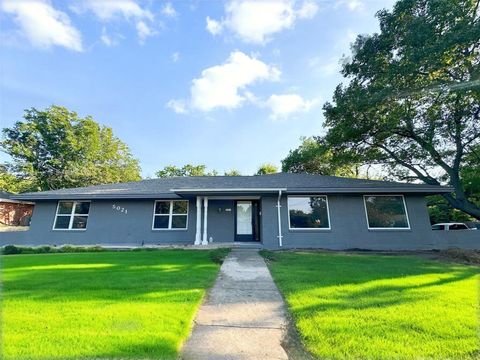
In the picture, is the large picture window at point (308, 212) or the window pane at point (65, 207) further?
the window pane at point (65, 207)

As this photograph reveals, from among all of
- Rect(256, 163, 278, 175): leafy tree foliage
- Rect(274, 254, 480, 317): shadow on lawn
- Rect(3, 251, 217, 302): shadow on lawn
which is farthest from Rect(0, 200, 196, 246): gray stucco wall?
Rect(256, 163, 278, 175): leafy tree foliage

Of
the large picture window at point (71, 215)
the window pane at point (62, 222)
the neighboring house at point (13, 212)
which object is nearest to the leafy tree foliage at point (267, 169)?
the large picture window at point (71, 215)

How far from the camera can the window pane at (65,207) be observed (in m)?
12.6

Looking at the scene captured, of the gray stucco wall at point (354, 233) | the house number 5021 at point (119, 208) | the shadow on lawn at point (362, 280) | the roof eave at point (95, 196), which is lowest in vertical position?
the shadow on lawn at point (362, 280)

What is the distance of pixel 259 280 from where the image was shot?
561 centimetres

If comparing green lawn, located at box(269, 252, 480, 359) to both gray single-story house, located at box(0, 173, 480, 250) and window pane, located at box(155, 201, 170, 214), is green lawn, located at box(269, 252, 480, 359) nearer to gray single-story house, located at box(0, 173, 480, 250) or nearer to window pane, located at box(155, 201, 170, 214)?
gray single-story house, located at box(0, 173, 480, 250)

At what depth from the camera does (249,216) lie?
41.5 ft

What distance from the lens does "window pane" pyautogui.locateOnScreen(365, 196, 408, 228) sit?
1130 cm

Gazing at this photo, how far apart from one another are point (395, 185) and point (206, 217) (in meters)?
8.53

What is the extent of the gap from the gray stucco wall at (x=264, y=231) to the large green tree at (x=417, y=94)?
2.49 metres

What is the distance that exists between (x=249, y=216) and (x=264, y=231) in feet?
5.75

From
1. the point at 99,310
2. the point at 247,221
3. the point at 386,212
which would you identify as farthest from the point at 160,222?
the point at 386,212

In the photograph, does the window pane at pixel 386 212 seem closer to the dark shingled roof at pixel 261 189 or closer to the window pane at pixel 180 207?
the dark shingled roof at pixel 261 189

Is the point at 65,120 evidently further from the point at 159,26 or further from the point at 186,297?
the point at 186,297
